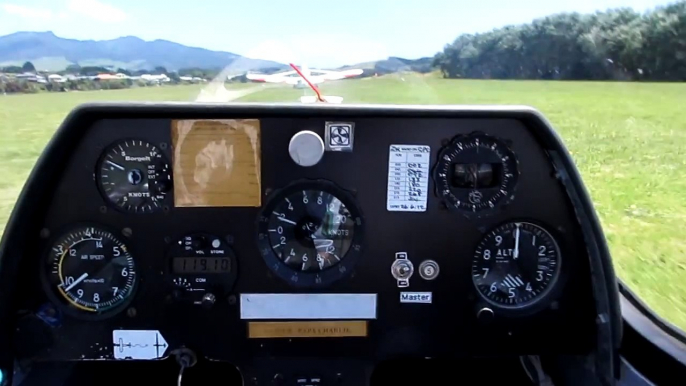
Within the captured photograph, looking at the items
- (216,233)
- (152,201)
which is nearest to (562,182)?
(216,233)

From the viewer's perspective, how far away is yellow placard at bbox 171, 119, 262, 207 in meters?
2.45

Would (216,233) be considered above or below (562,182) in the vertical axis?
below

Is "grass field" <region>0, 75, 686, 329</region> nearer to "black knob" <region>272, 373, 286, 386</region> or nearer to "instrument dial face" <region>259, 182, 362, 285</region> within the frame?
"instrument dial face" <region>259, 182, 362, 285</region>

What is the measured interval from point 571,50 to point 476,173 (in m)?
0.48

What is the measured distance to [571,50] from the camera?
8.02 feet

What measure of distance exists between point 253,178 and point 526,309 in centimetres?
99

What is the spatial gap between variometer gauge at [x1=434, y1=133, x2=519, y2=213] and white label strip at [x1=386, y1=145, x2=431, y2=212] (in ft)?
0.15

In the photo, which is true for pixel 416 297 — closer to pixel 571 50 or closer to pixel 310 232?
pixel 310 232

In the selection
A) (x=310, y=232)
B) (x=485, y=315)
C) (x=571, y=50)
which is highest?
(x=571, y=50)

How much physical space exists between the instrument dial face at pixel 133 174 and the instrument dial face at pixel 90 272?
0.14 m

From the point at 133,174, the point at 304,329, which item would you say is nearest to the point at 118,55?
the point at 133,174

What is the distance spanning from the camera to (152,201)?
2.50m

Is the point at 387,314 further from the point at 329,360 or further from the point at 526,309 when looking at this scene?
the point at 526,309

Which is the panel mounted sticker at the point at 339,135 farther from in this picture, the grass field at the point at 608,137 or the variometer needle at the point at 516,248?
the variometer needle at the point at 516,248
